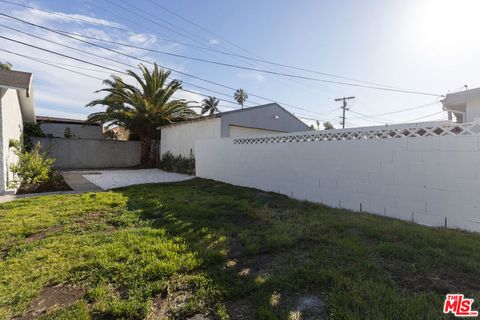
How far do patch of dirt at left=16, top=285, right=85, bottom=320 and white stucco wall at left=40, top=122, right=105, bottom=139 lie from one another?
2275 cm

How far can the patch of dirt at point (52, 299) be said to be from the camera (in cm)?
202

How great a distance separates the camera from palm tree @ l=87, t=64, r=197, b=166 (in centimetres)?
1557

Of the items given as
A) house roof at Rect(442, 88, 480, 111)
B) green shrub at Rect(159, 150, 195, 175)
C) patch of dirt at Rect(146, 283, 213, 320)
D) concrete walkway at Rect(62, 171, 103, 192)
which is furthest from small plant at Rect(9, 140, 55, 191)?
house roof at Rect(442, 88, 480, 111)

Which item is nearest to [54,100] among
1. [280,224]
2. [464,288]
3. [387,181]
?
[280,224]

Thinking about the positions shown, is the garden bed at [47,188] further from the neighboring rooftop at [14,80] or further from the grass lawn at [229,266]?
the grass lawn at [229,266]

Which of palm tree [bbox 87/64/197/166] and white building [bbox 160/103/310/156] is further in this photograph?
palm tree [bbox 87/64/197/166]

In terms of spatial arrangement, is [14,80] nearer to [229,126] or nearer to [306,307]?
[229,126]

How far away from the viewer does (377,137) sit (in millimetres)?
4906

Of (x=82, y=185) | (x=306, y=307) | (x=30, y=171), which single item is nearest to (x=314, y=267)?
(x=306, y=307)

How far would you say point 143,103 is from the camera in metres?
15.5

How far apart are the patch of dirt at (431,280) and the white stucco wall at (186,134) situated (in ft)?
31.9

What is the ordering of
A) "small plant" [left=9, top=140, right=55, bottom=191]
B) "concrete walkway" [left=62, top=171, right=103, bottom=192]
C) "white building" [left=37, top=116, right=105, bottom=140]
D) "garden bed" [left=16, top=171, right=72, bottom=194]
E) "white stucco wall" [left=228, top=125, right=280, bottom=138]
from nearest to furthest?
1. "garden bed" [left=16, top=171, right=72, bottom=194]
2. "small plant" [left=9, top=140, right=55, bottom=191]
3. "concrete walkway" [left=62, top=171, right=103, bottom=192]
4. "white stucco wall" [left=228, top=125, right=280, bottom=138]
5. "white building" [left=37, top=116, right=105, bottom=140]

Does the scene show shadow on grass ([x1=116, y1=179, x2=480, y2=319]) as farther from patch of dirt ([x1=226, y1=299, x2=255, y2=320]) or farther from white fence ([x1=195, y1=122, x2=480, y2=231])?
white fence ([x1=195, y1=122, x2=480, y2=231])

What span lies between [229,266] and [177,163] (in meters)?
12.0
